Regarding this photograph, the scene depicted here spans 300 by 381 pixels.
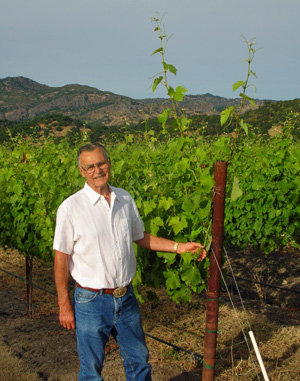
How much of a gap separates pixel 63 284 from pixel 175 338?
93.4 inches

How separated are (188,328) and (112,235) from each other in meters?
2.60

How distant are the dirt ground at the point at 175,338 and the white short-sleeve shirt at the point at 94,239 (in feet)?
2.57

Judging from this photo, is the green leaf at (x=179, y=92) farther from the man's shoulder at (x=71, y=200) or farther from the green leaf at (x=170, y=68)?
the man's shoulder at (x=71, y=200)

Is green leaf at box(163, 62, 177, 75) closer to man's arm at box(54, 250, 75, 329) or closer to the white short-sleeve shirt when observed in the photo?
the white short-sleeve shirt

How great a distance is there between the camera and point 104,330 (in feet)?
7.22

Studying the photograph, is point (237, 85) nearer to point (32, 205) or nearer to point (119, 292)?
point (119, 292)

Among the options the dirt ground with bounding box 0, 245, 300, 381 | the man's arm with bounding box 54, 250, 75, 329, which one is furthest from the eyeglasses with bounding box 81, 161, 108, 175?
the dirt ground with bounding box 0, 245, 300, 381

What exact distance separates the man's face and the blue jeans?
1.86ft

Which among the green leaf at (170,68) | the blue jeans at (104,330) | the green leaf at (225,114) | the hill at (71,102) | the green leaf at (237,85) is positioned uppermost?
the hill at (71,102)

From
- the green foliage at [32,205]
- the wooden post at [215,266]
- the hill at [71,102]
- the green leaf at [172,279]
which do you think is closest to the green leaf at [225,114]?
the wooden post at [215,266]

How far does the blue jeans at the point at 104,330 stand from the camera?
2.16 m

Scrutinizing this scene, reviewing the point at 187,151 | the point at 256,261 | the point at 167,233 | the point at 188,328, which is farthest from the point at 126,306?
the point at 256,261

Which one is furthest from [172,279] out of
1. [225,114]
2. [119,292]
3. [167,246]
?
[225,114]

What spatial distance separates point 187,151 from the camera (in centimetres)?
320
